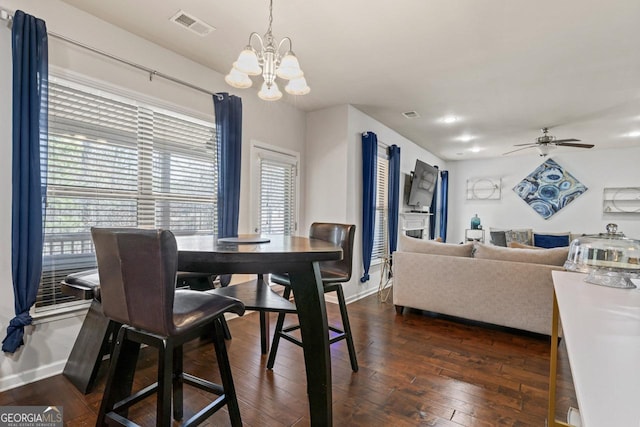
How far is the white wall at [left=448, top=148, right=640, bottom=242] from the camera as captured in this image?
19.6 feet

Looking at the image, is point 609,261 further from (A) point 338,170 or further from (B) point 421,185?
(B) point 421,185

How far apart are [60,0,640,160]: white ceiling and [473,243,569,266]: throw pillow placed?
1.72m

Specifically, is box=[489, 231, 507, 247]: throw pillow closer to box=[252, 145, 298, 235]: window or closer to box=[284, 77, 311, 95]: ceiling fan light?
box=[252, 145, 298, 235]: window

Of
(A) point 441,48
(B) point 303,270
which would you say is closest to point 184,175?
(B) point 303,270

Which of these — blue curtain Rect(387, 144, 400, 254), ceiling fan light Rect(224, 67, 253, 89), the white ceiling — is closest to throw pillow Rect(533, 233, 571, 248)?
the white ceiling

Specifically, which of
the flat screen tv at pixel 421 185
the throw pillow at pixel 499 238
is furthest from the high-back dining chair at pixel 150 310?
the throw pillow at pixel 499 238

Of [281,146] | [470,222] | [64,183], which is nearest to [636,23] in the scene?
[281,146]

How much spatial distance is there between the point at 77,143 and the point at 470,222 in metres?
7.54

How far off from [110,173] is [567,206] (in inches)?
307

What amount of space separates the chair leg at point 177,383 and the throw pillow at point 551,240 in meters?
6.38

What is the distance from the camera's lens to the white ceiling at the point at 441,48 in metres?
2.14

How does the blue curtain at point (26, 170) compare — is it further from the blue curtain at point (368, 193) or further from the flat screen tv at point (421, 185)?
the flat screen tv at point (421, 185)

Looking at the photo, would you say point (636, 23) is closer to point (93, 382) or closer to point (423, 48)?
point (423, 48)

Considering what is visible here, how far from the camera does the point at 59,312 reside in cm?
213
